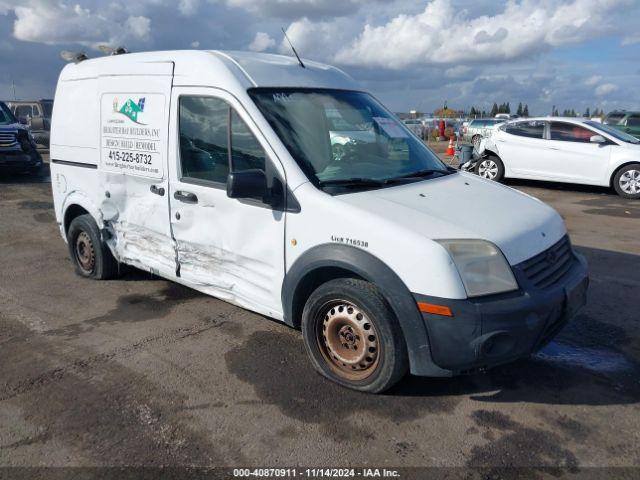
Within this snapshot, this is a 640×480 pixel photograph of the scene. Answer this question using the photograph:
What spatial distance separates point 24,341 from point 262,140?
2.58m

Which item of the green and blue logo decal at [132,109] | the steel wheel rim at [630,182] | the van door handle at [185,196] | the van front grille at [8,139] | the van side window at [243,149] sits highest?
the green and blue logo decal at [132,109]

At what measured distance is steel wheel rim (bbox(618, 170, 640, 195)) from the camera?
36.7 feet

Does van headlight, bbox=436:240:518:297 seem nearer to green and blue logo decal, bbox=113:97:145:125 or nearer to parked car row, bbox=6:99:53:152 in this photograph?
green and blue logo decal, bbox=113:97:145:125

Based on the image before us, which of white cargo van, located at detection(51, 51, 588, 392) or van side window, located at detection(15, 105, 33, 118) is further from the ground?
van side window, located at detection(15, 105, 33, 118)

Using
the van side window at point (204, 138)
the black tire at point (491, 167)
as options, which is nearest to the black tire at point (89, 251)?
the van side window at point (204, 138)

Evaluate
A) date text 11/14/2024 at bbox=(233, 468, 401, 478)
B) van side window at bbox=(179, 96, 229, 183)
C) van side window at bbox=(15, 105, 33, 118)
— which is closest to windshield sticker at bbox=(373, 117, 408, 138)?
van side window at bbox=(179, 96, 229, 183)

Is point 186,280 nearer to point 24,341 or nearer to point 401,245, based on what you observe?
point 24,341

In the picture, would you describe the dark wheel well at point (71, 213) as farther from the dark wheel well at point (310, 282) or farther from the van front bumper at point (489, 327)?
the van front bumper at point (489, 327)

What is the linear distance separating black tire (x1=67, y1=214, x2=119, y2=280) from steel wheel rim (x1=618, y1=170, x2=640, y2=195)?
33.4ft

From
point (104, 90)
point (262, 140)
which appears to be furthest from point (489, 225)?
point (104, 90)

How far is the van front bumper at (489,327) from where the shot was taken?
3033 mm

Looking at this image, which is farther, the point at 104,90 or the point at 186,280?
the point at 104,90

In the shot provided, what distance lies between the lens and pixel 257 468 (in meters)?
2.86

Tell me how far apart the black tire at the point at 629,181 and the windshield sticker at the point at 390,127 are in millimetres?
8637
